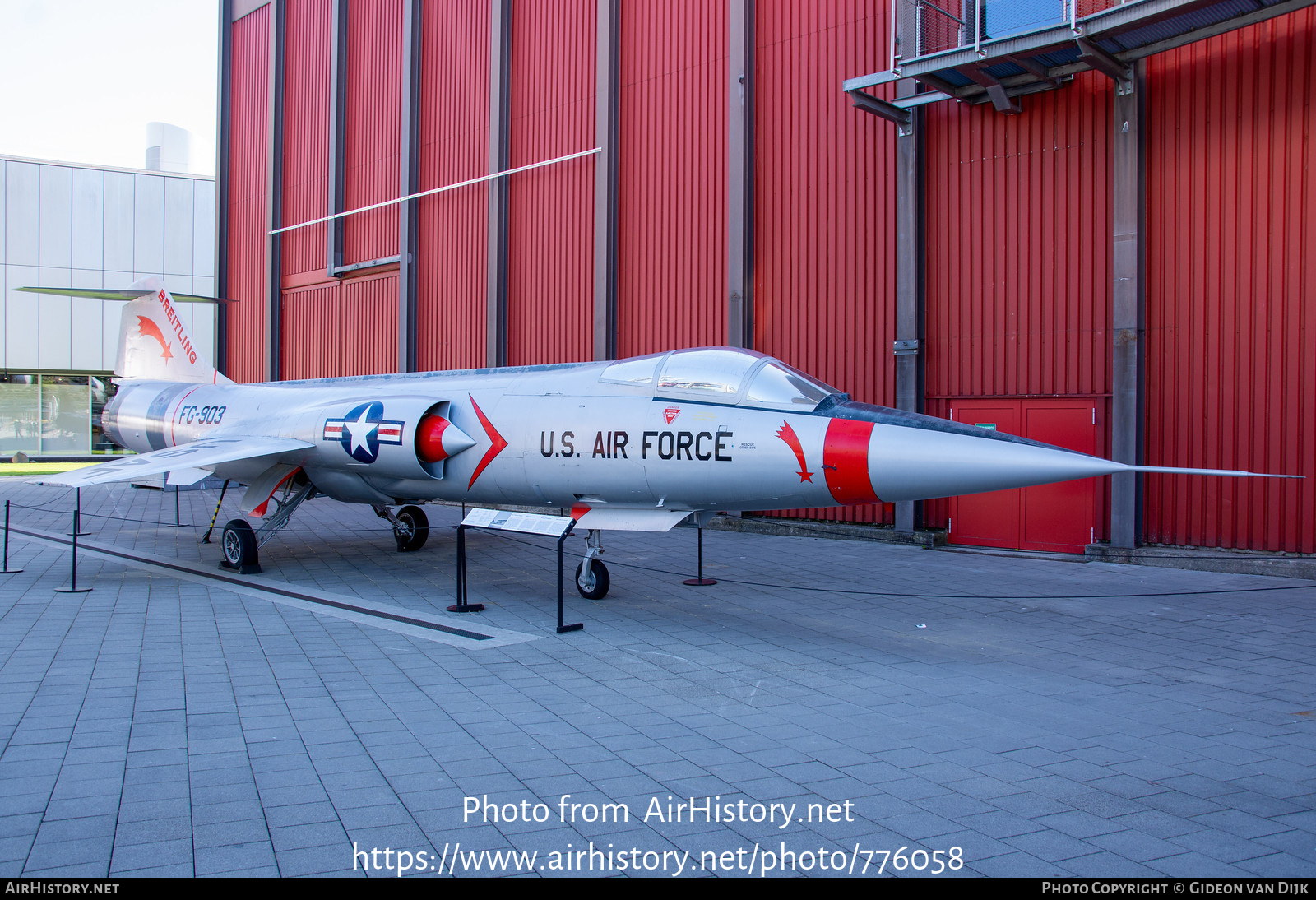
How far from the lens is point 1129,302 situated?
10.6 meters

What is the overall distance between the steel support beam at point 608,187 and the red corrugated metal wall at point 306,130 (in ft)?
31.4

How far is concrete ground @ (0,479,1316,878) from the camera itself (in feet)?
10.5

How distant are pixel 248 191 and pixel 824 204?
18.4 metres

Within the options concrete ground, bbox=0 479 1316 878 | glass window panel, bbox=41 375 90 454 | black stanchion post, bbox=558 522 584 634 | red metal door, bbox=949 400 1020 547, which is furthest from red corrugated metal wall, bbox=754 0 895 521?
glass window panel, bbox=41 375 90 454

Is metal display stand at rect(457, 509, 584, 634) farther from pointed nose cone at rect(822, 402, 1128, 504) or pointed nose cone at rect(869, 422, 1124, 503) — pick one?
pointed nose cone at rect(869, 422, 1124, 503)

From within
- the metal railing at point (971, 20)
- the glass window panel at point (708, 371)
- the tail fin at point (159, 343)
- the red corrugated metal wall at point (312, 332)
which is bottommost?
the glass window panel at point (708, 371)

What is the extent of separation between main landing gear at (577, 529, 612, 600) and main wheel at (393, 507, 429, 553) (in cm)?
388

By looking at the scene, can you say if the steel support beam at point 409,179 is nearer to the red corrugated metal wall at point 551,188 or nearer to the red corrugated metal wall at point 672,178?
the red corrugated metal wall at point 551,188

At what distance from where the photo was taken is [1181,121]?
10430 millimetres

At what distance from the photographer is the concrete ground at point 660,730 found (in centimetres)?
319

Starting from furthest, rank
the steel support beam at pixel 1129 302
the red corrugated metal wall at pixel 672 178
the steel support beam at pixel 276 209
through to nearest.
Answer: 1. the steel support beam at pixel 276 209
2. the red corrugated metal wall at pixel 672 178
3. the steel support beam at pixel 1129 302

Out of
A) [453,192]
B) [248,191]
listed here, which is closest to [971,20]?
[453,192]

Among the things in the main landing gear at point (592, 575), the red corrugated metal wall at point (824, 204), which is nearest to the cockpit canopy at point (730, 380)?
the main landing gear at point (592, 575)

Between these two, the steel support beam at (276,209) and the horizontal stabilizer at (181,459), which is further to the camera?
the steel support beam at (276,209)
